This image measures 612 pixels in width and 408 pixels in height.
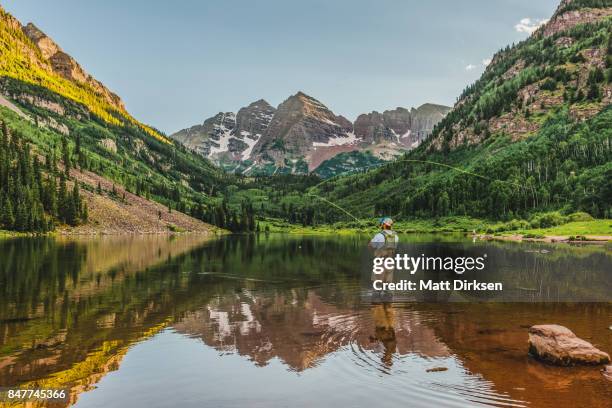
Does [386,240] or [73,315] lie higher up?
[386,240]

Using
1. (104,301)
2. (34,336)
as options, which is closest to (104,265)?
(104,301)

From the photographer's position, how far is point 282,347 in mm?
20266

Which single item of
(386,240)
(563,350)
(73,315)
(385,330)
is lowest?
(73,315)

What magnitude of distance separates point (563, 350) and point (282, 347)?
10.4m

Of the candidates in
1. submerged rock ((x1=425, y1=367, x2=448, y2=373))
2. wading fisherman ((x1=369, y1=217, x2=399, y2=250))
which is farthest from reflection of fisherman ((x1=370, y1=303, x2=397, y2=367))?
wading fisherman ((x1=369, y1=217, x2=399, y2=250))

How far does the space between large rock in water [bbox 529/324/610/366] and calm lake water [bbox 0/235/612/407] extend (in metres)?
0.42

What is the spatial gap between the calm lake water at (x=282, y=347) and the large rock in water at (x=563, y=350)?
0.42m

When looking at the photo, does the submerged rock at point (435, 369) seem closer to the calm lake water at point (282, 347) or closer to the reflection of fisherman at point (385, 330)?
the calm lake water at point (282, 347)

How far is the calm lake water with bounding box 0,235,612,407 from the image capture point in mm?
14617

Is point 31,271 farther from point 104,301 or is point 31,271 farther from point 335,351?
point 335,351

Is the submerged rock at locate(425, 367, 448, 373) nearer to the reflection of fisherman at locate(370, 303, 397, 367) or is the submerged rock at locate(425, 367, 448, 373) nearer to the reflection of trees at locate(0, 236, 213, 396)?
the reflection of fisherman at locate(370, 303, 397, 367)

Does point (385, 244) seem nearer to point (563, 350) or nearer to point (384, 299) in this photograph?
point (384, 299)

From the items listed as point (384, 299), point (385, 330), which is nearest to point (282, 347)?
point (385, 330)

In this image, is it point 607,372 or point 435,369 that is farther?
point 435,369
